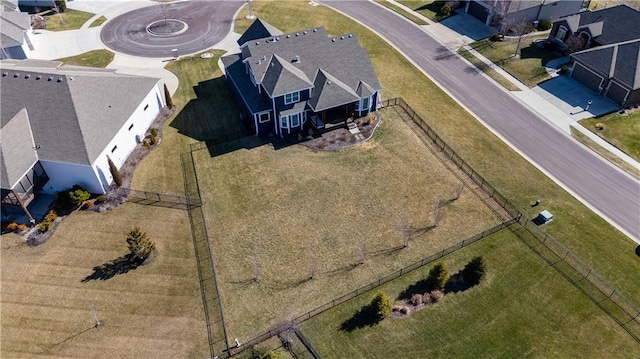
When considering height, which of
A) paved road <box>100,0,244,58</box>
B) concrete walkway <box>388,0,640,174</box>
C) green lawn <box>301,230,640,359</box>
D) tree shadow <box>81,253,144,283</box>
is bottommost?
green lawn <box>301,230,640,359</box>

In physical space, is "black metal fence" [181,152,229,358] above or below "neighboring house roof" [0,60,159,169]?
below

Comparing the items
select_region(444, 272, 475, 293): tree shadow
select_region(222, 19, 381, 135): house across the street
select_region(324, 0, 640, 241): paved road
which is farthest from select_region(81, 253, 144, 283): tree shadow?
select_region(324, 0, 640, 241): paved road

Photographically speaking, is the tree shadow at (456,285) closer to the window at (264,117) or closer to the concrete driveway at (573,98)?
the window at (264,117)

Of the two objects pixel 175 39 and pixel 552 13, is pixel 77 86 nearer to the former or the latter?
pixel 175 39

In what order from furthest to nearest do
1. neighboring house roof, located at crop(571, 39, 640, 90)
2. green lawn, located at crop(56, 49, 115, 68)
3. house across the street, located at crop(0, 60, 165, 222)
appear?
green lawn, located at crop(56, 49, 115, 68)
neighboring house roof, located at crop(571, 39, 640, 90)
house across the street, located at crop(0, 60, 165, 222)

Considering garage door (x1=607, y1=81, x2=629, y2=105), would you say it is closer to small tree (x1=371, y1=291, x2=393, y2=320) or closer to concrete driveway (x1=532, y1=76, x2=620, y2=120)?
concrete driveway (x1=532, y1=76, x2=620, y2=120)

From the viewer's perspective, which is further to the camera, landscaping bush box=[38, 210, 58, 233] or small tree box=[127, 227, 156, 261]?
landscaping bush box=[38, 210, 58, 233]

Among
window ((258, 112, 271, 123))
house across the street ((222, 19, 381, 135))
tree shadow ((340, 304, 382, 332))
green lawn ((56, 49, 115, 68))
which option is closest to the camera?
tree shadow ((340, 304, 382, 332))

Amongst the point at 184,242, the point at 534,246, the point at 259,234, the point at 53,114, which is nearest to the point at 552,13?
the point at 534,246

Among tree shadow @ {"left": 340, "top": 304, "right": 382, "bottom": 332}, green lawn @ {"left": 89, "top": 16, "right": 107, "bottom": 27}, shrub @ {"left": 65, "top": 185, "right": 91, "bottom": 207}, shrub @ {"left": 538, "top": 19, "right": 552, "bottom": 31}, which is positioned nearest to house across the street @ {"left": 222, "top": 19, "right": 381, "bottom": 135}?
→ shrub @ {"left": 65, "top": 185, "right": 91, "bottom": 207}
